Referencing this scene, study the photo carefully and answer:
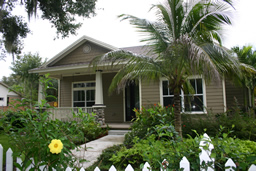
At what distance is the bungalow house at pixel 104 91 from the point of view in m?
8.88

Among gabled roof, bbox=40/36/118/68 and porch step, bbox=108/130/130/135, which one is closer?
porch step, bbox=108/130/130/135

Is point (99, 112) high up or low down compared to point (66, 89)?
down

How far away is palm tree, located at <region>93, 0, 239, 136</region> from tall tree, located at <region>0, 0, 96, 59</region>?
13.3ft

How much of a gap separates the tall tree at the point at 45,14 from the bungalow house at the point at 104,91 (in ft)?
6.60

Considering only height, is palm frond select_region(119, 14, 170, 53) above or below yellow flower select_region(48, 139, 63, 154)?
above

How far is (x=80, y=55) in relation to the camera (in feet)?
38.6

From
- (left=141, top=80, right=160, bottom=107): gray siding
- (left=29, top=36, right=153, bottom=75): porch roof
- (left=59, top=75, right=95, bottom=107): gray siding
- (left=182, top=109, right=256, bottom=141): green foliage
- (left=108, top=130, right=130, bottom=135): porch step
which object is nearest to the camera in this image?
(left=182, top=109, right=256, bottom=141): green foliage

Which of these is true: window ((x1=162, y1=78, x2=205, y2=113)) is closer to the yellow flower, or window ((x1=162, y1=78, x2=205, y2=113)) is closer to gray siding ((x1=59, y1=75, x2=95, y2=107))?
gray siding ((x1=59, y1=75, x2=95, y2=107))

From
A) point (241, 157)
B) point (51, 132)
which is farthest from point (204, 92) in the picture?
point (51, 132)

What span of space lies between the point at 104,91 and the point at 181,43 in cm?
811

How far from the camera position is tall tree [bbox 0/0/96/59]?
313 inches

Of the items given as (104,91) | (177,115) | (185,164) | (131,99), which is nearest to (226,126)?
(177,115)

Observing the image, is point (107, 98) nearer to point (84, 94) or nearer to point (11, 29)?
point (84, 94)

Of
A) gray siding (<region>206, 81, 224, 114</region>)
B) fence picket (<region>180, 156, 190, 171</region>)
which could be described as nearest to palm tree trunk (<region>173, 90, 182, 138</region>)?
fence picket (<region>180, 156, 190, 171</region>)
